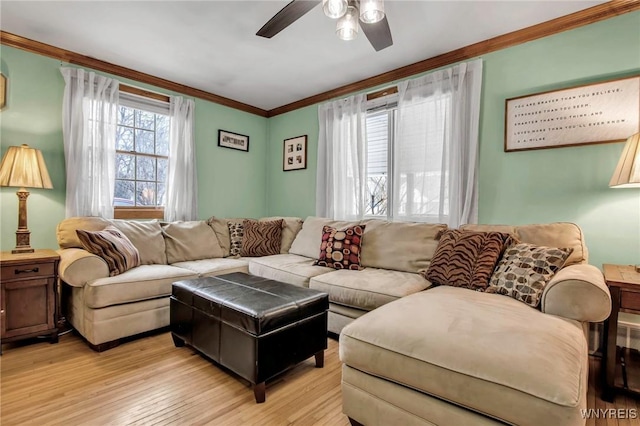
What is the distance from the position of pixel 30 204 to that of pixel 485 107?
411 centimetres

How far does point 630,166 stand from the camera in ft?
5.96

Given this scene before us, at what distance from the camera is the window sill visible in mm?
3343

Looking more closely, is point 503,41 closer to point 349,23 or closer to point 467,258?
point 349,23

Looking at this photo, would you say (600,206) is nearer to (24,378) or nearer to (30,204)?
(24,378)

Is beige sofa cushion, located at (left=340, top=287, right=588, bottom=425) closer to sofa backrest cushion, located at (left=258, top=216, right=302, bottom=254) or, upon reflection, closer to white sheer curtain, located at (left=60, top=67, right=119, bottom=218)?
sofa backrest cushion, located at (left=258, top=216, right=302, bottom=254)

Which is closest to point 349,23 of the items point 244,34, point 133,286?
point 244,34

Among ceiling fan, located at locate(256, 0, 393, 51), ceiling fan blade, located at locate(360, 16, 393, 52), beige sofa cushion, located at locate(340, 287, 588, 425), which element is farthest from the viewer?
ceiling fan blade, located at locate(360, 16, 393, 52)

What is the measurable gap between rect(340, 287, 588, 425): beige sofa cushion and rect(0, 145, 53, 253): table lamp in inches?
106

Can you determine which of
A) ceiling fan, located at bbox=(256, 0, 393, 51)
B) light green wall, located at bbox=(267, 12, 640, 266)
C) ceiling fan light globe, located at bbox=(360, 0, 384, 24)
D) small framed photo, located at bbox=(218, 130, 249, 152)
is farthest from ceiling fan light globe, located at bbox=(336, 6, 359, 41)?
small framed photo, located at bbox=(218, 130, 249, 152)

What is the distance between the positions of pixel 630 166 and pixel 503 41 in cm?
144

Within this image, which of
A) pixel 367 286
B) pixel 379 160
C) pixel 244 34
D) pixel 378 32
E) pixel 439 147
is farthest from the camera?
pixel 379 160

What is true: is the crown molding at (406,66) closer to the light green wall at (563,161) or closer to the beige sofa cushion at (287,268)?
the light green wall at (563,161)

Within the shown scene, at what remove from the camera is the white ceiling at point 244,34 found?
89.0 inches

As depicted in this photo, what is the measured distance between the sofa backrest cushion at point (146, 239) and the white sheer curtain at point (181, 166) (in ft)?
1.68
